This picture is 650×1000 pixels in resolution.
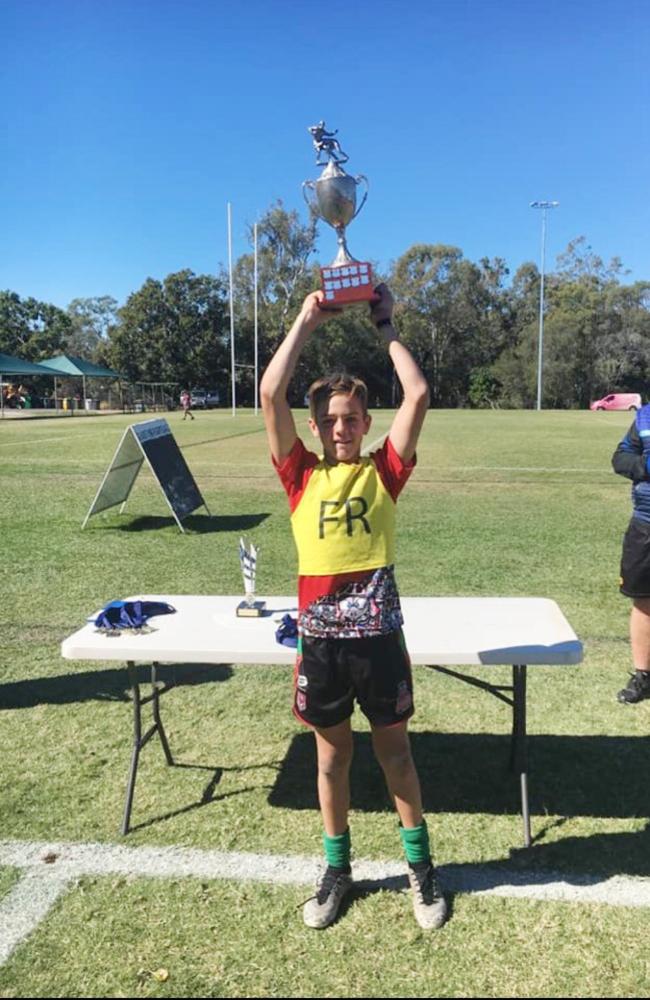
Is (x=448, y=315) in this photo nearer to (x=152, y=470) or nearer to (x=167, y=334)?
(x=167, y=334)

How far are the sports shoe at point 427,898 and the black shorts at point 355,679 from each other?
23.1 inches

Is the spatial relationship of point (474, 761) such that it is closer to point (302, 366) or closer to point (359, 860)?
point (359, 860)

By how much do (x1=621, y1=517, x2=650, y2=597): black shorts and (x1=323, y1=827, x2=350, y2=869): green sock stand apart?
255 centimetres

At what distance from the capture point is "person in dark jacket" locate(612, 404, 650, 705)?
14.4ft

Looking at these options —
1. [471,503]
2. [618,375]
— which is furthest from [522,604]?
[618,375]

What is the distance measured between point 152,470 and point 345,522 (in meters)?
7.17

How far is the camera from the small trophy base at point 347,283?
8.25 ft

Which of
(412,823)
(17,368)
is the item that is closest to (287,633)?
(412,823)

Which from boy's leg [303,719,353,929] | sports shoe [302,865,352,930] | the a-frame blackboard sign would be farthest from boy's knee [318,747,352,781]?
the a-frame blackboard sign

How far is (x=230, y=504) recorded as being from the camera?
11.6m

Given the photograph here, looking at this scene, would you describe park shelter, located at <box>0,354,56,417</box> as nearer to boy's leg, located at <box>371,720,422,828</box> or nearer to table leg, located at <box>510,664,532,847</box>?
table leg, located at <box>510,664,532,847</box>

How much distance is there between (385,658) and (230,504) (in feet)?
30.3

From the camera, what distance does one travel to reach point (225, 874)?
2.89 meters

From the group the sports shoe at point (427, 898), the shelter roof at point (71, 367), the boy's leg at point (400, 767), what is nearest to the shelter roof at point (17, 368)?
the shelter roof at point (71, 367)
